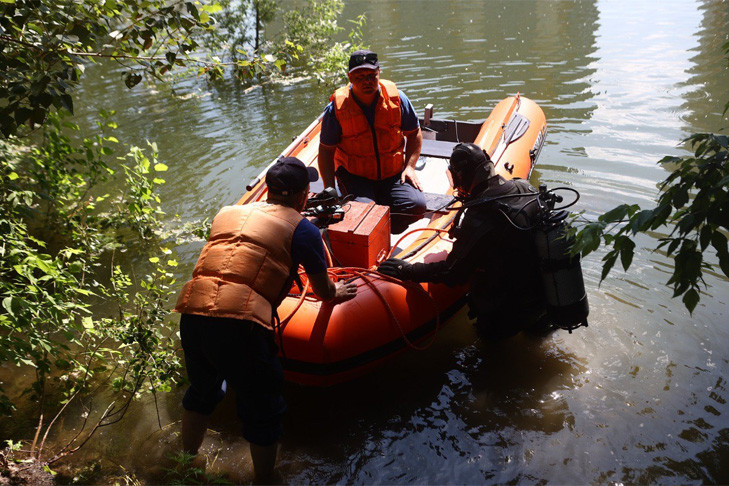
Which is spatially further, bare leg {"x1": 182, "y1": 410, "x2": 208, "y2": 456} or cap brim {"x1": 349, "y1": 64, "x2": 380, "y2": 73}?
cap brim {"x1": 349, "y1": 64, "x2": 380, "y2": 73}

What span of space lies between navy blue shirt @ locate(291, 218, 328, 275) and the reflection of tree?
565 centimetres

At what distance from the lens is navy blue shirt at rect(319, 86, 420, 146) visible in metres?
3.85

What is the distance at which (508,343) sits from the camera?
3.69m

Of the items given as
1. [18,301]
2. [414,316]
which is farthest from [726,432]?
[18,301]

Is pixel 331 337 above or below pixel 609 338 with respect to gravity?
above

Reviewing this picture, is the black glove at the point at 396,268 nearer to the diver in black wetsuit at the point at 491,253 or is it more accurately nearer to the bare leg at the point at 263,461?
the diver in black wetsuit at the point at 491,253

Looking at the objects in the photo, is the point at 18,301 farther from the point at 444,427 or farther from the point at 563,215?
the point at 563,215

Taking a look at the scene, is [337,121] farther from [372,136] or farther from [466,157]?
[466,157]

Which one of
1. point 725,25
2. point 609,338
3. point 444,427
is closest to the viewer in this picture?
point 444,427

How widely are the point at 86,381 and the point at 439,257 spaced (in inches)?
95.6

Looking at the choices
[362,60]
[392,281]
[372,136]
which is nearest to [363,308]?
[392,281]

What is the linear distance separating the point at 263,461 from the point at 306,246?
3.58 feet

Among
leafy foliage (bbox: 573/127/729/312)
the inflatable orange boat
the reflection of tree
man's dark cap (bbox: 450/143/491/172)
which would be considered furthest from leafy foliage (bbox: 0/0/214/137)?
the reflection of tree

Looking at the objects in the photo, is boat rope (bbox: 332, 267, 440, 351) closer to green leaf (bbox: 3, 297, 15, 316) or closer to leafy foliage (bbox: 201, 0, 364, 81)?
green leaf (bbox: 3, 297, 15, 316)
